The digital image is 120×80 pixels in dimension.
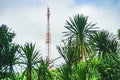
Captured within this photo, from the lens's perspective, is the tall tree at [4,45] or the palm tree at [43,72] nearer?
the palm tree at [43,72]

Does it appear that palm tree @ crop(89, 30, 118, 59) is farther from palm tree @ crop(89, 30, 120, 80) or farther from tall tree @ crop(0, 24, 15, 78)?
tall tree @ crop(0, 24, 15, 78)

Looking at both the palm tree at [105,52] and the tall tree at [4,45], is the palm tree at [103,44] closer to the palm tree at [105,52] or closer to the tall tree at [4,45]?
the palm tree at [105,52]

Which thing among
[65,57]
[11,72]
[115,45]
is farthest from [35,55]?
[115,45]

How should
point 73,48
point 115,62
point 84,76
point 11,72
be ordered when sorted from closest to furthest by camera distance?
point 84,76 < point 115,62 < point 73,48 < point 11,72

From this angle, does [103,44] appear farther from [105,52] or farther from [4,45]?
[4,45]

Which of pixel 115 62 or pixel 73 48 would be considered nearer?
pixel 115 62

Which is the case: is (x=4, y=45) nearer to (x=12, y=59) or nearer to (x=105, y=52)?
(x=12, y=59)

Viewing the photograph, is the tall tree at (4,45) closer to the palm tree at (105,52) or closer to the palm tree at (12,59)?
the palm tree at (12,59)

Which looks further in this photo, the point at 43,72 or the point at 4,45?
the point at 4,45

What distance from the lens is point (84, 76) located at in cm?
2331

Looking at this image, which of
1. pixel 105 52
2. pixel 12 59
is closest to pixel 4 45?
pixel 12 59

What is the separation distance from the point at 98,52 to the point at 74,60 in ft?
13.4

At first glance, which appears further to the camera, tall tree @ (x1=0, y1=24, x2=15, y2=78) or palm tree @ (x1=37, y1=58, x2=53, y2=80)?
tall tree @ (x1=0, y1=24, x2=15, y2=78)

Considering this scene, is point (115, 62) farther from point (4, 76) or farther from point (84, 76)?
point (4, 76)
